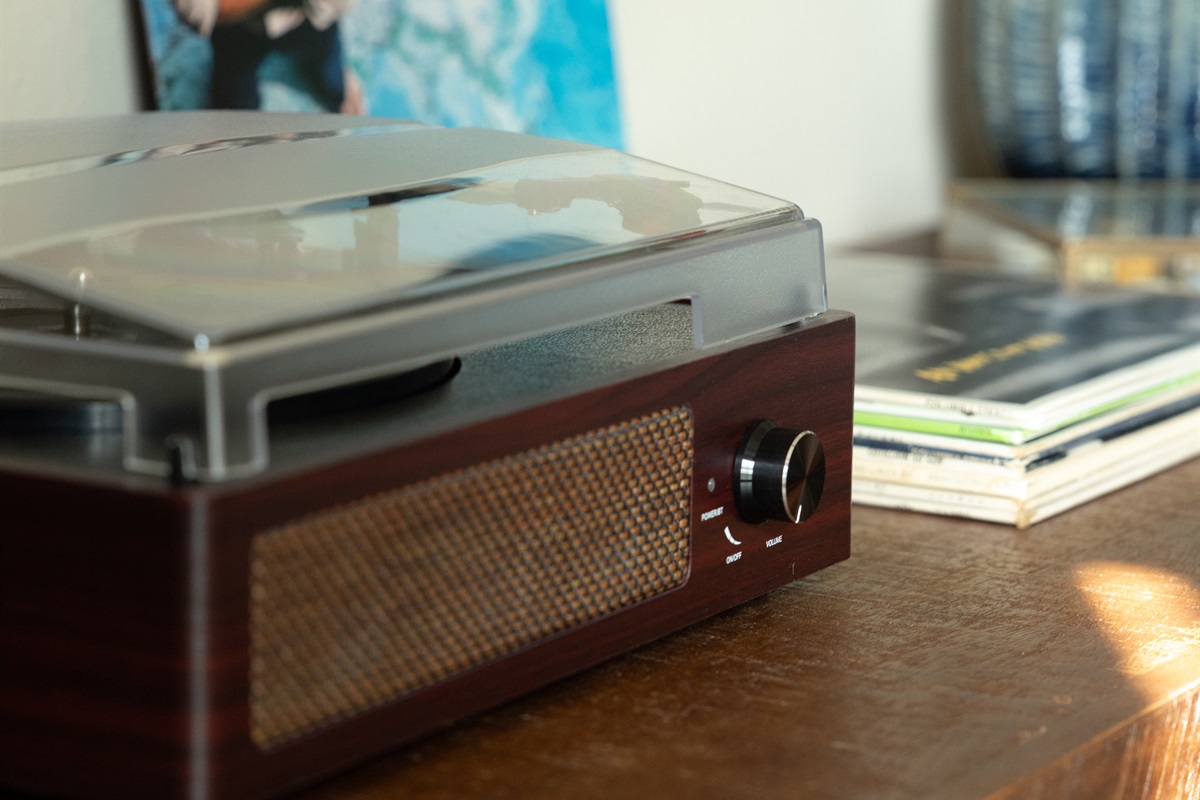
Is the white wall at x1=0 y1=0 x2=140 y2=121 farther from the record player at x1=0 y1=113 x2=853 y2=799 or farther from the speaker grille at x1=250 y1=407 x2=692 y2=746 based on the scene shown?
the speaker grille at x1=250 y1=407 x2=692 y2=746

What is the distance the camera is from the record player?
46 cm

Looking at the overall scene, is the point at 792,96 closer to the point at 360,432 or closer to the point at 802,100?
the point at 802,100

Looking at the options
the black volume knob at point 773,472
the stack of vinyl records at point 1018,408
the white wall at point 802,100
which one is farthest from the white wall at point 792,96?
the black volume knob at point 773,472

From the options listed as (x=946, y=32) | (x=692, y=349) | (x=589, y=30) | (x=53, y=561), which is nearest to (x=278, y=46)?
(x=589, y=30)

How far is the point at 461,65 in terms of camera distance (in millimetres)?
1186

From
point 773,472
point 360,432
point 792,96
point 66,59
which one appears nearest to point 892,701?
point 773,472

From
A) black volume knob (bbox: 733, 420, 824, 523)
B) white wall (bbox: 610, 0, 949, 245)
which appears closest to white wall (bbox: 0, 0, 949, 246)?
white wall (bbox: 610, 0, 949, 245)

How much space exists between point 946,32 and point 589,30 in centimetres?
72

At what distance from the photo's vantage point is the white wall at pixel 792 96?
4.50 ft

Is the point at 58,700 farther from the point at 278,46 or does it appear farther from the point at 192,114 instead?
the point at 278,46

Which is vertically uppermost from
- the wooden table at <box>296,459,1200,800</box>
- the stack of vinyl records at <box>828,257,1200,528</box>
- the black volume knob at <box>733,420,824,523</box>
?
the black volume knob at <box>733,420,824,523</box>

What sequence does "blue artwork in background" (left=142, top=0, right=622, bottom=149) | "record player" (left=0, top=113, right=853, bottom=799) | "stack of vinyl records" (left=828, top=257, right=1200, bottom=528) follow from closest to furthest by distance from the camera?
"record player" (left=0, top=113, right=853, bottom=799) → "stack of vinyl records" (left=828, top=257, right=1200, bottom=528) → "blue artwork in background" (left=142, top=0, right=622, bottom=149)

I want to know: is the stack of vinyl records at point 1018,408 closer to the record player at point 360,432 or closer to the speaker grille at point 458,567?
the record player at point 360,432

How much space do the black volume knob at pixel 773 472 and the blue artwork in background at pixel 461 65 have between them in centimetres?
50
